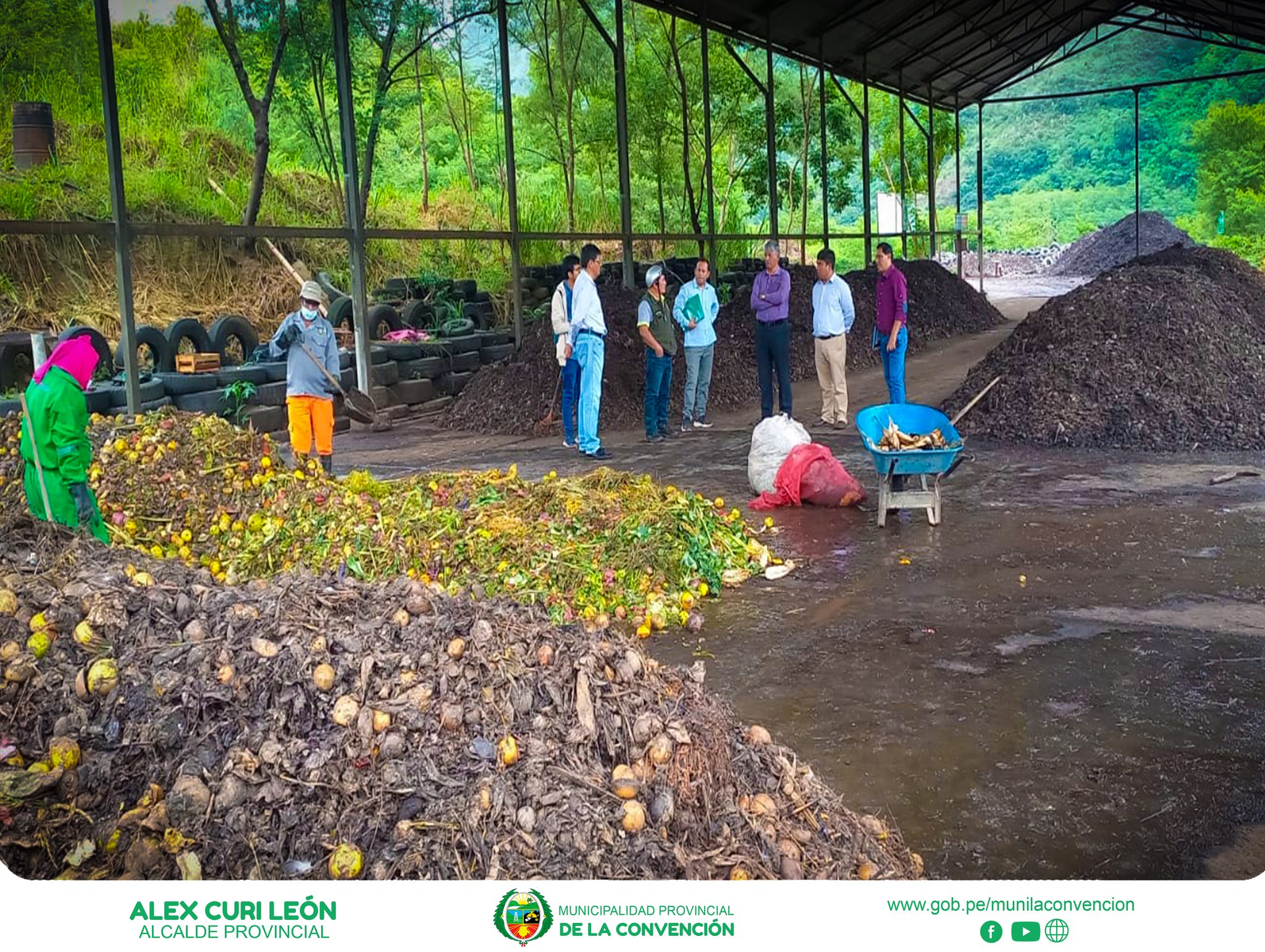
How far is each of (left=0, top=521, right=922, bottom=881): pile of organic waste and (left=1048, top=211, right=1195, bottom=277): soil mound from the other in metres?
42.8

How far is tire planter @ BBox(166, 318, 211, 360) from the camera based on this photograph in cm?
1170

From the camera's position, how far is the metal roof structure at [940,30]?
68.7ft

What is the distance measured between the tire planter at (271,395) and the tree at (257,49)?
3.20m

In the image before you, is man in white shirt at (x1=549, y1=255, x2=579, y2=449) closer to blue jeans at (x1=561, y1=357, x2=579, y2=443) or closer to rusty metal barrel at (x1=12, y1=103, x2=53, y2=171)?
blue jeans at (x1=561, y1=357, x2=579, y2=443)

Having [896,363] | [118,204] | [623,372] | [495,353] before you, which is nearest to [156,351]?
[118,204]

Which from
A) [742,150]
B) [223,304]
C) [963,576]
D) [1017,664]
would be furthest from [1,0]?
[742,150]

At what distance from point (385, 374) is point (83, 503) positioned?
26.0ft

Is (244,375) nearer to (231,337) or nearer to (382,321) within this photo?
(231,337)

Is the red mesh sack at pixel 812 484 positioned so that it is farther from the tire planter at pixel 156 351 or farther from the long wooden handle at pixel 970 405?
the tire planter at pixel 156 351

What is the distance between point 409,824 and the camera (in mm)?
3004

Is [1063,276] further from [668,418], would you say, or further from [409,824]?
[409,824]

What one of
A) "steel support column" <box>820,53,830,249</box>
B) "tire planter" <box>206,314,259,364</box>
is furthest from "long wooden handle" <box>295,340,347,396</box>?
"steel support column" <box>820,53,830,249</box>

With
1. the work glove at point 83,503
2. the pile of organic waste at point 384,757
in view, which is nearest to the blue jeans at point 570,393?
the work glove at point 83,503

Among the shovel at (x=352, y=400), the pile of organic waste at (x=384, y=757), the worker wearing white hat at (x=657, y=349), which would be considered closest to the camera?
the pile of organic waste at (x=384, y=757)
